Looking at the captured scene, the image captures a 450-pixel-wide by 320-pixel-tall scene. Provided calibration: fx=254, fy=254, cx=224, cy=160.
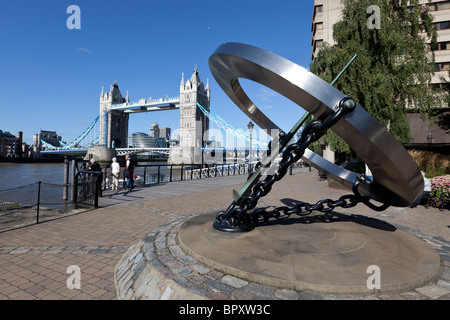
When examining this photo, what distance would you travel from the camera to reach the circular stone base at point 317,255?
96.1 inches

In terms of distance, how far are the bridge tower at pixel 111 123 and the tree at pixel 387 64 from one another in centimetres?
7974

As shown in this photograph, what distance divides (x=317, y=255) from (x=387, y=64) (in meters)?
14.1

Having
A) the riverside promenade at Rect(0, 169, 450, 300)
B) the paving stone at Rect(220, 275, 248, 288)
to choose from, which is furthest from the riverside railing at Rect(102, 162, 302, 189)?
the paving stone at Rect(220, 275, 248, 288)

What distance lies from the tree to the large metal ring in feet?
34.5

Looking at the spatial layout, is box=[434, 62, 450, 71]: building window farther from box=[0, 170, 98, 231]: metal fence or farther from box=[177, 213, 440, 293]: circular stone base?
box=[0, 170, 98, 231]: metal fence

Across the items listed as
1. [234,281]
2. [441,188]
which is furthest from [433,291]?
[441,188]

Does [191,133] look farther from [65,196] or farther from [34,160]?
[65,196]

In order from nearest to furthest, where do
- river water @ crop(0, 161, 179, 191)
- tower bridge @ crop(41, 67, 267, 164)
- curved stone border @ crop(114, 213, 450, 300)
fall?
curved stone border @ crop(114, 213, 450, 300) → river water @ crop(0, 161, 179, 191) → tower bridge @ crop(41, 67, 267, 164)

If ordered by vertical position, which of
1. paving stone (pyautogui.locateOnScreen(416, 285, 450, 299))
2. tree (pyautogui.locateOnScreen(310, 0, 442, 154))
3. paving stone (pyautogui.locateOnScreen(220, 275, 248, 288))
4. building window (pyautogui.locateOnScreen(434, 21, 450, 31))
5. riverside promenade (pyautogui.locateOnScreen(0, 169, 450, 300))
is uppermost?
building window (pyautogui.locateOnScreen(434, 21, 450, 31))

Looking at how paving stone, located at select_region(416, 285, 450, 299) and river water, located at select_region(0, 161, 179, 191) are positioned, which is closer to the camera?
paving stone, located at select_region(416, 285, 450, 299)

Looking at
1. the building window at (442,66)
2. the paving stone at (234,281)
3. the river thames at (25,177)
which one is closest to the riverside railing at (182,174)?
the paving stone at (234,281)

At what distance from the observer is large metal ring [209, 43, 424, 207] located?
2.94 metres
